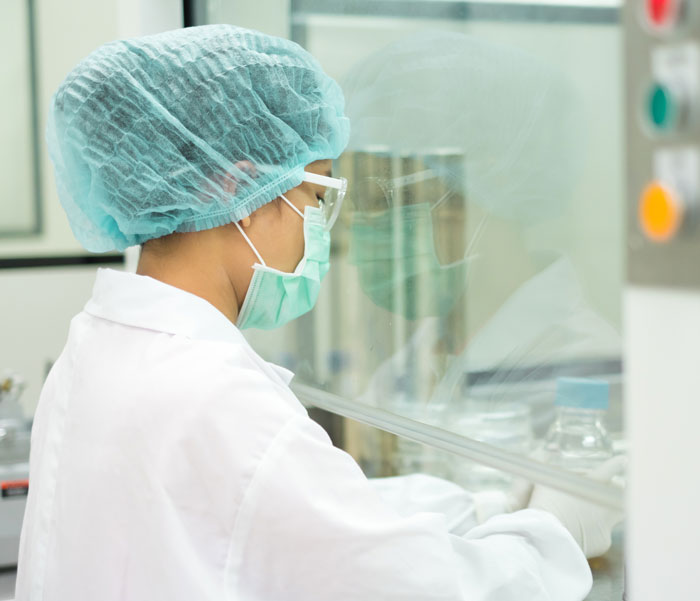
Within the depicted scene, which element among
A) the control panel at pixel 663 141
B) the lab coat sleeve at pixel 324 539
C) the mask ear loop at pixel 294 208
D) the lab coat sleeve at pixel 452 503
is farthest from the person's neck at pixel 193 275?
the control panel at pixel 663 141

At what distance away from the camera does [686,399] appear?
1.55ft

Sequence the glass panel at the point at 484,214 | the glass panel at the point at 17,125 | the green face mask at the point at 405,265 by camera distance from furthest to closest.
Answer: the glass panel at the point at 17,125
the green face mask at the point at 405,265
the glass panel at the point at 484,214

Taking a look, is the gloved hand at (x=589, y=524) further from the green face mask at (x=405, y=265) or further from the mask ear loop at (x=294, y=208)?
the mask ear loop at (x=294, y=208)

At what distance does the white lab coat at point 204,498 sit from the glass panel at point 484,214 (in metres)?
0.18

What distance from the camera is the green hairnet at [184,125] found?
2.95ft

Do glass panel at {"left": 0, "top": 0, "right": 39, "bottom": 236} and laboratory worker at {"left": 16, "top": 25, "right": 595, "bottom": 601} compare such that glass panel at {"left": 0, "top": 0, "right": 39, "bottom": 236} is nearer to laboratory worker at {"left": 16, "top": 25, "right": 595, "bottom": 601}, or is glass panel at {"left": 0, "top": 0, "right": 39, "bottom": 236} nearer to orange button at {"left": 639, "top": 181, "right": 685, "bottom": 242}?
laboratory worker at {"left": 16, "top": 25, "right": 595, "bottom": 601}

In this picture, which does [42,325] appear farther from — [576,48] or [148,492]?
[576,48]

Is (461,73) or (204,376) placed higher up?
(461,73)

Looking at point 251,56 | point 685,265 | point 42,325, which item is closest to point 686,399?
point 685,265

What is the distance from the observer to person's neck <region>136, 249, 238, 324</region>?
937mm

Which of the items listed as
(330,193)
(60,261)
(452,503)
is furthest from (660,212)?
(60,261)

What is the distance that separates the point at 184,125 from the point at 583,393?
0.52 meters

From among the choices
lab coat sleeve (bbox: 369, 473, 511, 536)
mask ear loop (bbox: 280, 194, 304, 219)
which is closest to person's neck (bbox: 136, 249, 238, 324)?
mask ear loop (bbox: 280, 194, 304, 219)

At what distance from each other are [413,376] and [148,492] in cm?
57
